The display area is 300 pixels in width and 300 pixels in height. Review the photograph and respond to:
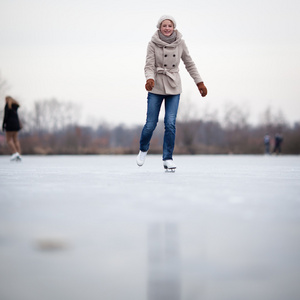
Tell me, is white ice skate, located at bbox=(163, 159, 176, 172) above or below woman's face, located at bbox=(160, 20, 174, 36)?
below

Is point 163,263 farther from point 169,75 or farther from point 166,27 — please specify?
point 166,27

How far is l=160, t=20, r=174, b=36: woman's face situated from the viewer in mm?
5871

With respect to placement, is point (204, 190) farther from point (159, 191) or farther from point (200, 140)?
point (200, 140)

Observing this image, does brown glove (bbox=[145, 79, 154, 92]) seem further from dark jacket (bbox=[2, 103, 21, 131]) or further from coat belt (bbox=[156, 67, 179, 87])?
dark jacket (bbox=[2, 103, 21, 131])

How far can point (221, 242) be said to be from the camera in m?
1.86

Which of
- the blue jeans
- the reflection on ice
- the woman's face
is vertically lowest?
the reflection on ice

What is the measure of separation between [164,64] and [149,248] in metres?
4.48

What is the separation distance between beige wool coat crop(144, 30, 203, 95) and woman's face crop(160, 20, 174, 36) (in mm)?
108

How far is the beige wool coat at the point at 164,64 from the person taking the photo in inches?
233

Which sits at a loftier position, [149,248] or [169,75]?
[169,75]

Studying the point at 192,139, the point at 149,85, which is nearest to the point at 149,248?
the point at 149,85

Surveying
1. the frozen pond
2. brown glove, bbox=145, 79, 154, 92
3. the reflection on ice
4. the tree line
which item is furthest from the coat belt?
→ the tree line

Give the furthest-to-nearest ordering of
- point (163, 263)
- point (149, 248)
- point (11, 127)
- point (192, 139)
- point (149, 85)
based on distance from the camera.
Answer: point (192, 139) → point (11, 127) → point (149, 85) → point (149, 248) → point (163, 263)

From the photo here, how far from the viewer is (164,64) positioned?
19.7 ft
